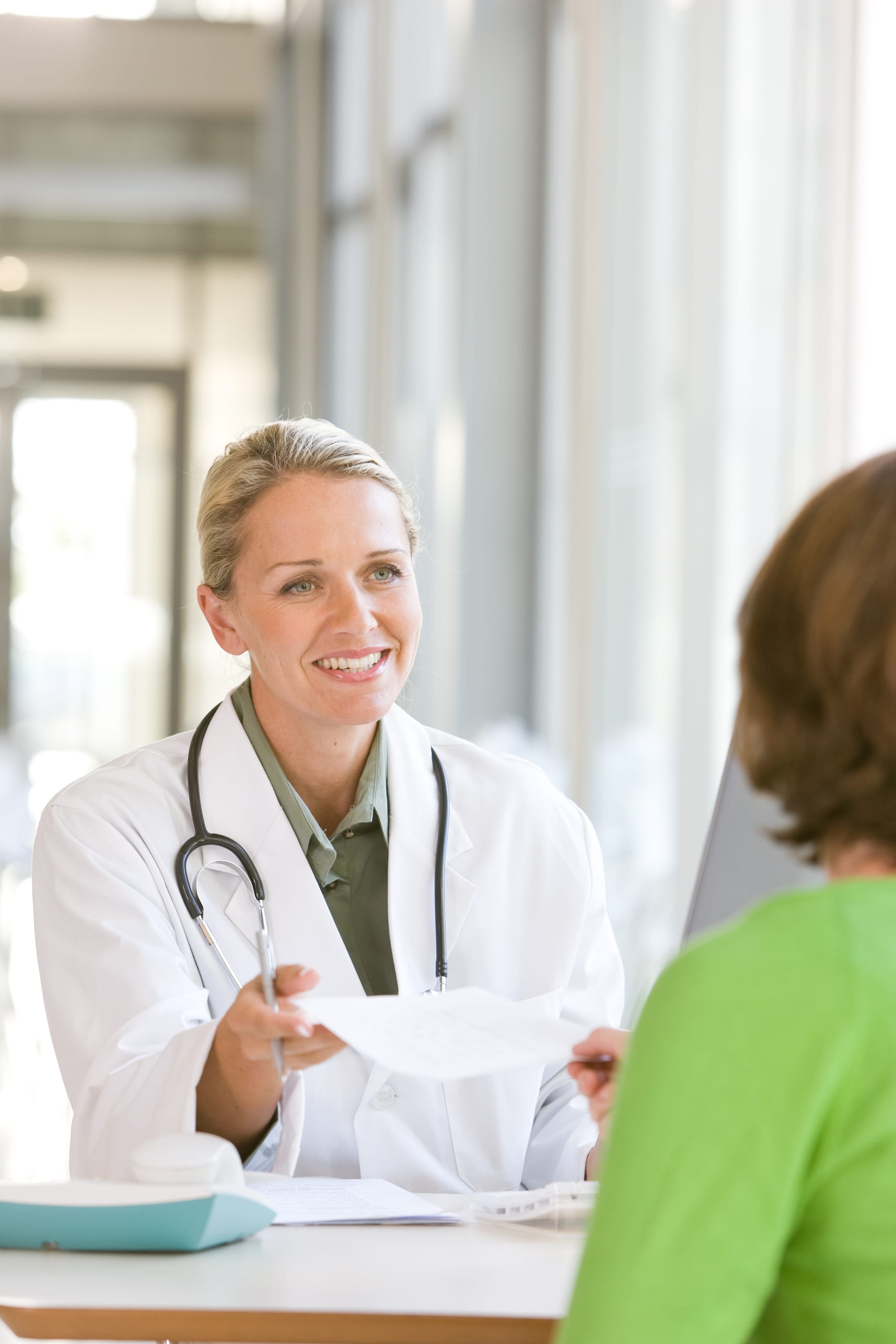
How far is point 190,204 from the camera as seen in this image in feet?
21.2

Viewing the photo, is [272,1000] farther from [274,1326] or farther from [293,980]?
[274,1326]

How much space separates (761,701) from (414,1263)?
0.51m

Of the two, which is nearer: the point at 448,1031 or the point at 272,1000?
the point at 448,1031

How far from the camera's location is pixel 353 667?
5.71 feet

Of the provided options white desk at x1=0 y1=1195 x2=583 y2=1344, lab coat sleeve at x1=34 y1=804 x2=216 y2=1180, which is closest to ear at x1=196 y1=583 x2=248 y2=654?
lab coat sleeve at x1=34 y1=804 x2=216 y2=1180

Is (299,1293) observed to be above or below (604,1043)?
Result: below

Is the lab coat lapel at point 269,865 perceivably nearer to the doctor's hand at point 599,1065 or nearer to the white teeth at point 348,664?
the white teeth at point 348,664

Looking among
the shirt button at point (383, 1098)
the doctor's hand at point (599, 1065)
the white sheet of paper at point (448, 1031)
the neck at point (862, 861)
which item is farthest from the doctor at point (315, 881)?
the neck at point (862, 861)

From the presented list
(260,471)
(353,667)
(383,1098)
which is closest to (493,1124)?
(383,1098)

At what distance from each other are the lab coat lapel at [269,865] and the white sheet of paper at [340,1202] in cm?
22

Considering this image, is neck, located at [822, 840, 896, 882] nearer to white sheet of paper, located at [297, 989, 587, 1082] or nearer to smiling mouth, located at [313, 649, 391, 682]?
white sheet of paper, located at [297, 989, 587, 1082]

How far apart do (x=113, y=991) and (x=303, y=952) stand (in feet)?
0.66

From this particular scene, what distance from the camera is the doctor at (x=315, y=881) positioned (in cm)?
143

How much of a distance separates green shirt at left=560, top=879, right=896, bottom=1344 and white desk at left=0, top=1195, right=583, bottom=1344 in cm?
21
